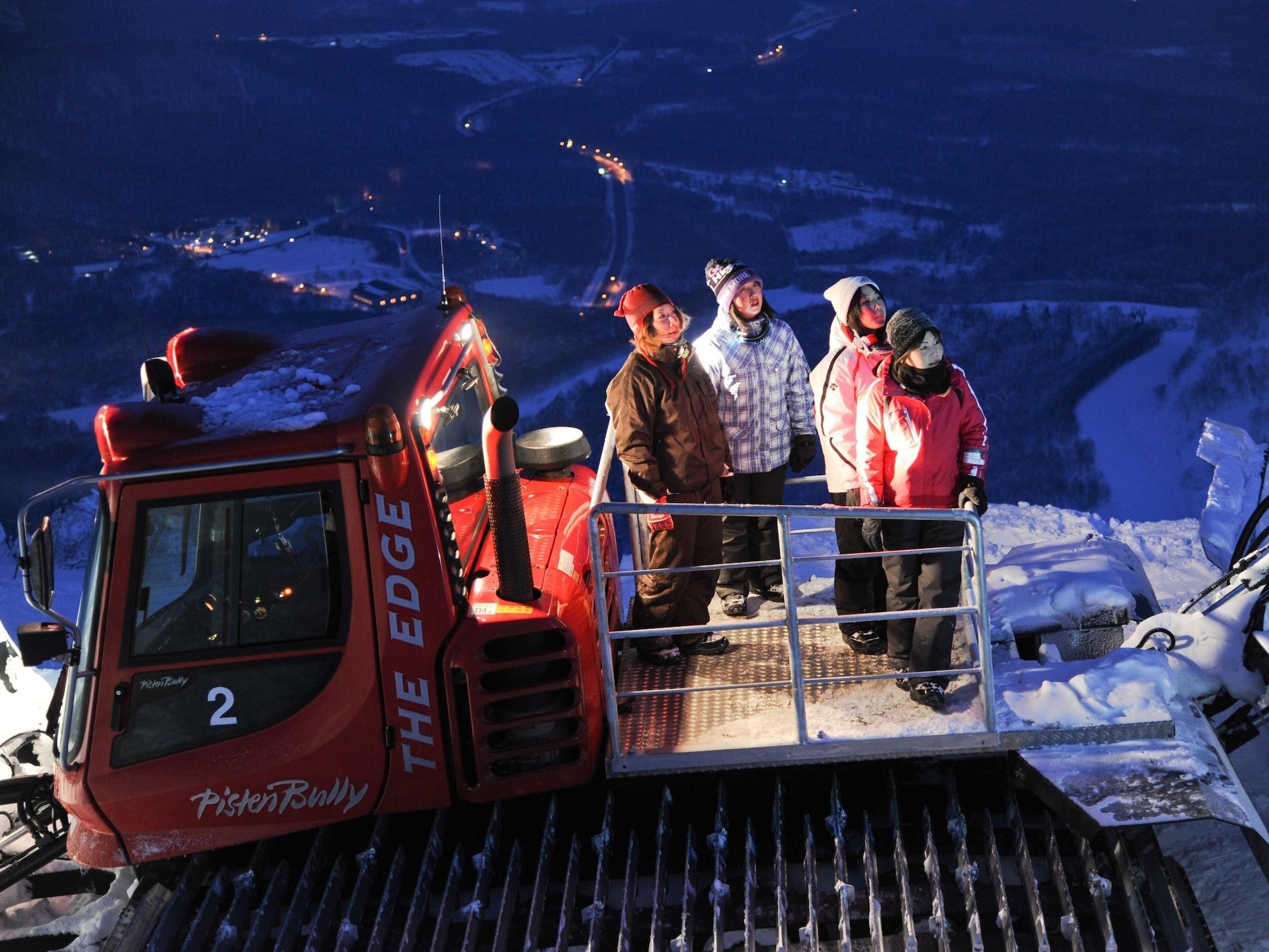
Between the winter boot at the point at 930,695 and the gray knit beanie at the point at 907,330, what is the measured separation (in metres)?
1.40

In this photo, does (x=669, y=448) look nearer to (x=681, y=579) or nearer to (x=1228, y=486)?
(x=681, y=579)

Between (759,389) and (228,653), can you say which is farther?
(759,389)

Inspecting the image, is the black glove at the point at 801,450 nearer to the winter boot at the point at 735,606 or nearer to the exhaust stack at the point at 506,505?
the winter boot at the point at 735,606

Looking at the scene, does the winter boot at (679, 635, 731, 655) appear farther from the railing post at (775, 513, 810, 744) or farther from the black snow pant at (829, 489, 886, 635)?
the railing post at (775, 513, 810, 744)

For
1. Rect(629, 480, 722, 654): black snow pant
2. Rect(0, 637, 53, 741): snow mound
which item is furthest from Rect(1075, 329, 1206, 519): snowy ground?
Rect(0, 637, 53, 741): snow mound

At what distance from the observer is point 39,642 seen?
11.7 ft

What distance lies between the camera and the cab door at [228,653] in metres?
3.73

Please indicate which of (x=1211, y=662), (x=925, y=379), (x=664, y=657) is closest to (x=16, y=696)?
(x=664, y=657)

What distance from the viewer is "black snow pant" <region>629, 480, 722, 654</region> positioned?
15.7 feet

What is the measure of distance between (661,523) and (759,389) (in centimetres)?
109

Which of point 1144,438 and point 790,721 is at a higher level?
point 790,721

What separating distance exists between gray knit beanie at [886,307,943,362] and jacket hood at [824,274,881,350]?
0.80 m

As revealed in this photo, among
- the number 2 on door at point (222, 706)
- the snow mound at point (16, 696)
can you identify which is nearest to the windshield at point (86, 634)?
the number 2 on door at point (222, 706)

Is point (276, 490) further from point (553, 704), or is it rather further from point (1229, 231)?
point (1229, 231)
